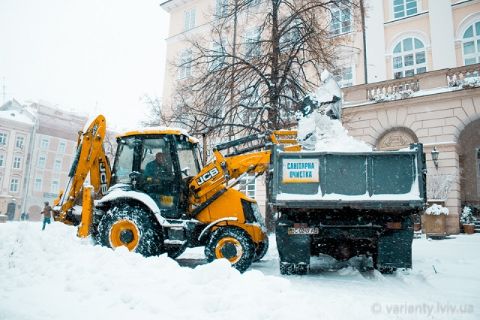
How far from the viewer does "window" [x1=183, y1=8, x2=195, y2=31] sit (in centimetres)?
3024

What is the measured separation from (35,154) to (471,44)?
52701 millimetres

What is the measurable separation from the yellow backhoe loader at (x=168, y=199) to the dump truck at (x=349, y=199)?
805mm

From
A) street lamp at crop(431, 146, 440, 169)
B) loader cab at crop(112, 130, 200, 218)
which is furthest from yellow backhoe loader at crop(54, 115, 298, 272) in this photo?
street lamp at crop(431, 146, 440, 169)

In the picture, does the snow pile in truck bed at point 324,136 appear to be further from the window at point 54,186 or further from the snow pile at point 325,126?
the window at point 54,186

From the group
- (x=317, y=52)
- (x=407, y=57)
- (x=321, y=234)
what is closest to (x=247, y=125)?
(x=317, y=52)

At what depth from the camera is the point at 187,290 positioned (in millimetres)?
4398

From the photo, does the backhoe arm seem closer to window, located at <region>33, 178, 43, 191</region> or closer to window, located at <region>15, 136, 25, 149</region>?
window, located at <region>15, 136, 25, 149</region>

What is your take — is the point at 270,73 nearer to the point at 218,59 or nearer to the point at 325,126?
the point at 218,59

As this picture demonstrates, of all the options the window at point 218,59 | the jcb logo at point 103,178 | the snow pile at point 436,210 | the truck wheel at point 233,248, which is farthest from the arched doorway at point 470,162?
the jcb logo at point 103,178

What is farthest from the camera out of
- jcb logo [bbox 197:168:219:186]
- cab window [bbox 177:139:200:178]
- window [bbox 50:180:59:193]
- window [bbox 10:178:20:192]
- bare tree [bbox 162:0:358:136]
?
window [bbox 50:180:59:193]

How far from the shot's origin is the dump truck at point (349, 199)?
5.71 m

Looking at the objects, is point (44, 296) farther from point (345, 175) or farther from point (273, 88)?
point (273, 88)

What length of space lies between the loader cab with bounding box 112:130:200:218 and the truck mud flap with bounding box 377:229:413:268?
357cm

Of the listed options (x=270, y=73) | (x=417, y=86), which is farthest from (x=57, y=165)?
(x=417, y=86)
